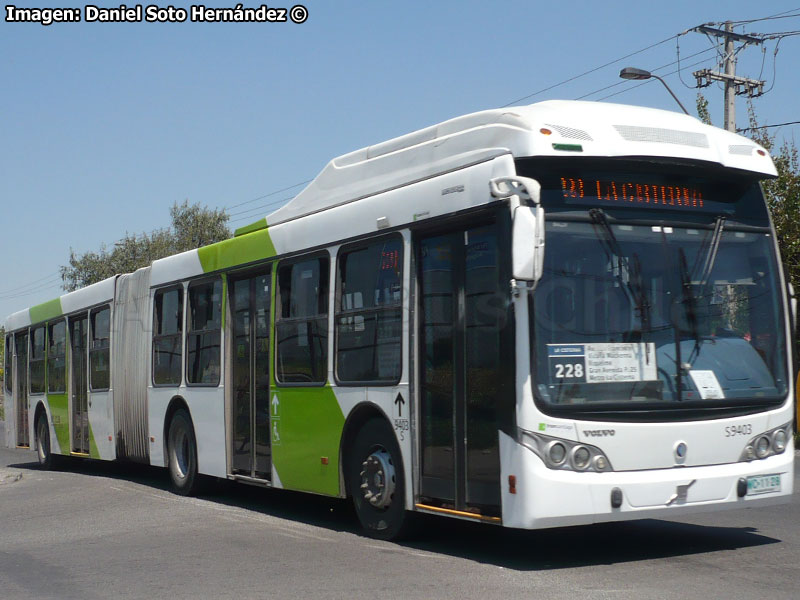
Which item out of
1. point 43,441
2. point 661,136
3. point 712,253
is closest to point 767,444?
point 712,253

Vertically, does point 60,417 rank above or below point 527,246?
below

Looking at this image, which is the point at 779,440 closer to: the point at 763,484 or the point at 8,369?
the point at 763,484

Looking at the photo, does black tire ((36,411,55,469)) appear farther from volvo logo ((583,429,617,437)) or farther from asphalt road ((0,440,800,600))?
volvo logo ((583,429,617,437))

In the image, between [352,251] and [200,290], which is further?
[200,290]

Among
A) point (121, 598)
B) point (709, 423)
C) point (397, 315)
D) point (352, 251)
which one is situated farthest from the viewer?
point (352, 251)

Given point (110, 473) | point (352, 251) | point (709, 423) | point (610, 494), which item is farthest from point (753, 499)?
point (110, 473)

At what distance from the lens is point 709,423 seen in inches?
314

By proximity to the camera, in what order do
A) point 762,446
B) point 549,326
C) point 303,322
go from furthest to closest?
point 303,322 → point 762,446 → point 549,326

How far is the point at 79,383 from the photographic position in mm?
18266

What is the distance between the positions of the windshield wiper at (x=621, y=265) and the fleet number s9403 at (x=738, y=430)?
0.98 m

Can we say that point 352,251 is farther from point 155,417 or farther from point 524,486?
point 155,417

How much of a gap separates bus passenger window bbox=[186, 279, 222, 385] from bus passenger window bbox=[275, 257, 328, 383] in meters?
1.72

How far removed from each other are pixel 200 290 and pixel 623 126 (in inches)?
263

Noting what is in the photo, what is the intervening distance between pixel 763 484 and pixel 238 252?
21.4 feet
